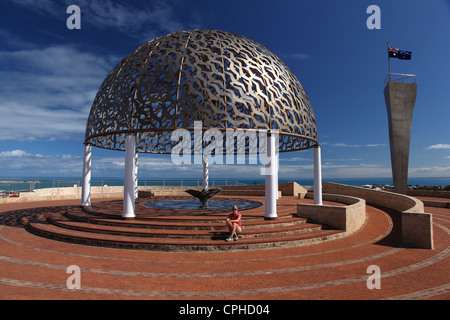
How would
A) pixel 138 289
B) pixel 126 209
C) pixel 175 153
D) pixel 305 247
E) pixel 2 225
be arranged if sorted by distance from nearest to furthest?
pixel 138 289 → pixel 305 247 → pixel 126 209 → pixel 2 225 → pixel 175 153

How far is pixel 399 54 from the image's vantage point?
100ft

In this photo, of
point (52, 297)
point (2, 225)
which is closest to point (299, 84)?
point (52, 297)

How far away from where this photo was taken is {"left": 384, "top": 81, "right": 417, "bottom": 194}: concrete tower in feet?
92.1

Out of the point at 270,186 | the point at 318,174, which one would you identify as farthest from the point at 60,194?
the point at 318,174

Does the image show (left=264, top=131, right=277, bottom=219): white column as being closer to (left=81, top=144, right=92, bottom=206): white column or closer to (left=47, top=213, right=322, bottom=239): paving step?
(left=47, top=213, right=322, bottom=239): paving step

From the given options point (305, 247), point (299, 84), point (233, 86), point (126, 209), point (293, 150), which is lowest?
point (305, 247)

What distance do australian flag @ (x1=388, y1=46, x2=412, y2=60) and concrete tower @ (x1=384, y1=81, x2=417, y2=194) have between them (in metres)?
4.02

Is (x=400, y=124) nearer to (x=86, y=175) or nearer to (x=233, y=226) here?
(x=233, y=226)

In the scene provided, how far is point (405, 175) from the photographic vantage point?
92.1 feet

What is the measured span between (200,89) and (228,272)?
821cm
